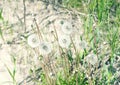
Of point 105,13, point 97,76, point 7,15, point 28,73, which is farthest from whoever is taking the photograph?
point 7,15

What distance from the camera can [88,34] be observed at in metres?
2.74

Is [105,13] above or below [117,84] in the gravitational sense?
above

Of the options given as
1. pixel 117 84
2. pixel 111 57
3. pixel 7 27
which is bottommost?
pixel 117 84

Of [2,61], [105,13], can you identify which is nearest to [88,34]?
[105,13]

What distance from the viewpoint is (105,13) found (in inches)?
111

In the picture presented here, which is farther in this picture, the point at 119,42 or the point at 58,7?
the point at 58,7

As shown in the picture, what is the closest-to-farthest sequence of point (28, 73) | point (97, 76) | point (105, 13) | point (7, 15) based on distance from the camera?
point (97, 76), point (28, 73), point (105, 13), point (7, 15)

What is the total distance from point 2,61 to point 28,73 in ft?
0.83

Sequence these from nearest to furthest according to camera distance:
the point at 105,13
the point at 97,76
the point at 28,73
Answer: the point at 97,76 → the point at 28,73 → the point at 105,13

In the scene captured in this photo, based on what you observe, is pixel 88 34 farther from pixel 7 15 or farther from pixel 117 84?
pixel 7 15

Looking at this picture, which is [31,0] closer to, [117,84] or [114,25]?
[114,25]

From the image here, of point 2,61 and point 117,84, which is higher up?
point 2,61

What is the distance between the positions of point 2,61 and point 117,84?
950mm

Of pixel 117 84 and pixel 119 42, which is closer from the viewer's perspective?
pixel 117 84
